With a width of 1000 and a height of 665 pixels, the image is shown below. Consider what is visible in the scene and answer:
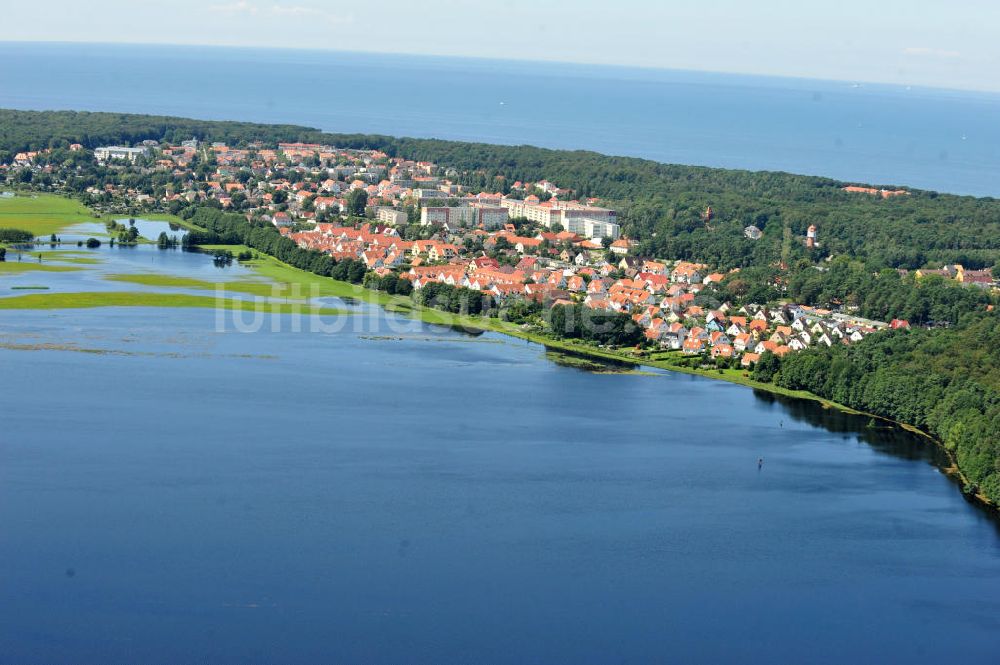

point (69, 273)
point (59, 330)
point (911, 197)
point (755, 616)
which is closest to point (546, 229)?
point (911, 197)

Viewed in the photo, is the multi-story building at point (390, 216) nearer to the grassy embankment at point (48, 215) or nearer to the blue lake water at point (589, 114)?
the grassy embankment at point (48, 215)

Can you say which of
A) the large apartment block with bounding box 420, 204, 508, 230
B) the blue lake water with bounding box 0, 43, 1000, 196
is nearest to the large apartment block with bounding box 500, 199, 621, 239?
Result: the large apartment block with bounding box 420, 204, 508, 230

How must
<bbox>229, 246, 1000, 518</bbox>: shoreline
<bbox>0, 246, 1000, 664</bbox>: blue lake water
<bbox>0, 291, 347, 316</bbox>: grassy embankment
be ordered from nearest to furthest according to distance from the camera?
1. <bbox>0, 246, 1000, 664</bbox>: blue lake water
2. <bbox>229, 246, 1000, 518</bbox>: shoreline
3. <bbox>0, 291, 347, 316</bbox>: grassy embankment

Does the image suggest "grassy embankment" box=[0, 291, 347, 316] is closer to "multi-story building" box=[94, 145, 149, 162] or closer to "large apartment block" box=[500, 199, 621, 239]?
"large apartment block" box=[500, 199, 621, 239]

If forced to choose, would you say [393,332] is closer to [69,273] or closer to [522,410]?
[522,410]

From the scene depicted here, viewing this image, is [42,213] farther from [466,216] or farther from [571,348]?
[571,348]
